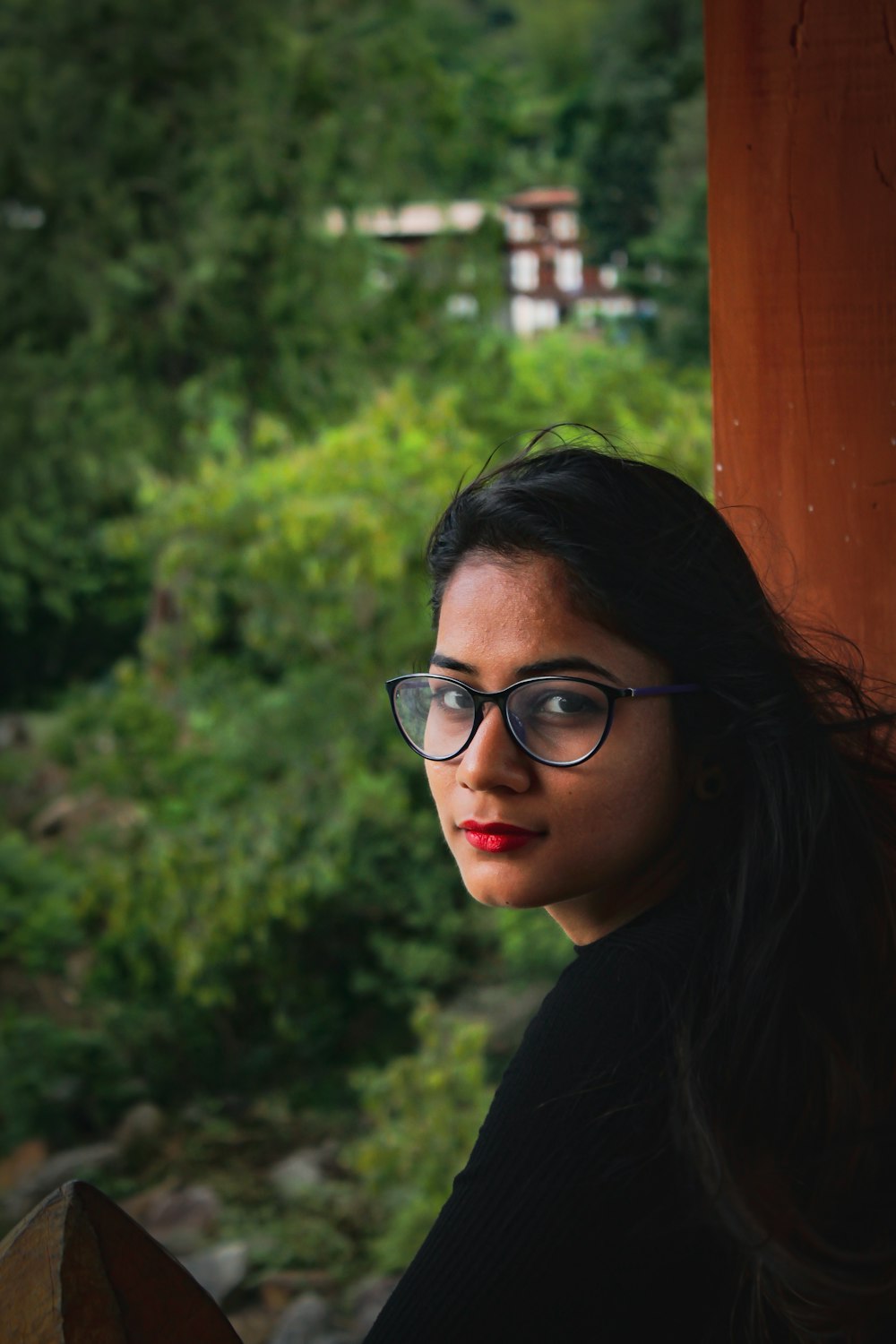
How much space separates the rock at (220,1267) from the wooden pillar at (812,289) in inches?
197

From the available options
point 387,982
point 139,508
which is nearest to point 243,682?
point 387,982

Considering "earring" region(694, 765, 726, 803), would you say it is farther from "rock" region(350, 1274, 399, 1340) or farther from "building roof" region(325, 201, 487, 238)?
"building roof" region(325, 201, 487, 238)

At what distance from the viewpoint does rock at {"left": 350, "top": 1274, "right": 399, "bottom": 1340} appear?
513 cm

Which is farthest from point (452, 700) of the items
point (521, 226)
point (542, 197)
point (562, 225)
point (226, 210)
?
point (521, 226)

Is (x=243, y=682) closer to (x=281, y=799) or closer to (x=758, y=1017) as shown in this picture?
(x=281, y=799)

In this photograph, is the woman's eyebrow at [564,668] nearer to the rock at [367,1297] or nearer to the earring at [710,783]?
the earring at [710,783]

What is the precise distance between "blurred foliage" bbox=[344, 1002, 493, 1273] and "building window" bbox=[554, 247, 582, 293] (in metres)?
8.80

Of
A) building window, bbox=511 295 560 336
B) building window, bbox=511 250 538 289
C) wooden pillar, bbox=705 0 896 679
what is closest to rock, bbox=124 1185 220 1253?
wooden pillar, bbox=705 0 896 679

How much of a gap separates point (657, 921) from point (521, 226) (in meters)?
12.9

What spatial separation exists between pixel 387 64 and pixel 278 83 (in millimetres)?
718

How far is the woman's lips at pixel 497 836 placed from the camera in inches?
33.6

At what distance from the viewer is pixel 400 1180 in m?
5.21

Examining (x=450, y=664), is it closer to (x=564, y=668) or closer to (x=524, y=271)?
(x=564, y=668)

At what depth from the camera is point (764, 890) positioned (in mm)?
830
